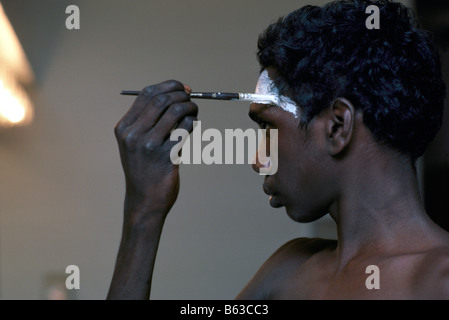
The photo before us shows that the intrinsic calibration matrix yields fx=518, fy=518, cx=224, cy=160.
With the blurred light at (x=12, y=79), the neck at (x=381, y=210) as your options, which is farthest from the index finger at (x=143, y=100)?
the blurred light at (x=12, y=79)

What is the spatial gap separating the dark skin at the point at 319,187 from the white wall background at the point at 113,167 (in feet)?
2.26

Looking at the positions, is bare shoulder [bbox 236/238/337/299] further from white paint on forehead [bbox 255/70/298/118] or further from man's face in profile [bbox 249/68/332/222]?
white paint on forehead [bbox 255/70/298/118]

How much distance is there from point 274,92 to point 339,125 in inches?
5.3

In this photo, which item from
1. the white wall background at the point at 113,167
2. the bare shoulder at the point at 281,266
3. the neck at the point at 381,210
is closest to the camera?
the neck at the point at 381,210

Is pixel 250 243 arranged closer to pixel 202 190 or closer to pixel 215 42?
pixel 202 190

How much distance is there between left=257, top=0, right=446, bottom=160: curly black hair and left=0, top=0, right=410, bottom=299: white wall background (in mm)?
716

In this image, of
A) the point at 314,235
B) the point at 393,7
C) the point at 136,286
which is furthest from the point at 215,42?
the point at 136,286

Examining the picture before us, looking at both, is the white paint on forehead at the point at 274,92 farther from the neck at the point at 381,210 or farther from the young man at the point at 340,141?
the neck at the point at 381,210

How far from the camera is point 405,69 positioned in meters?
0.84

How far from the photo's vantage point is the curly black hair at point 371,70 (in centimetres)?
83

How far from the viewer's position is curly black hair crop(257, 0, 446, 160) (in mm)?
832

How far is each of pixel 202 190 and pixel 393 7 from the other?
2.80ft

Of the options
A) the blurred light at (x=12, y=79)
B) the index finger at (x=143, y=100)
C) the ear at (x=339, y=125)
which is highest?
the blurred light at (x=12, y=79)

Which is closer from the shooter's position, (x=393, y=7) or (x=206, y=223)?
(x=393, y=7)
